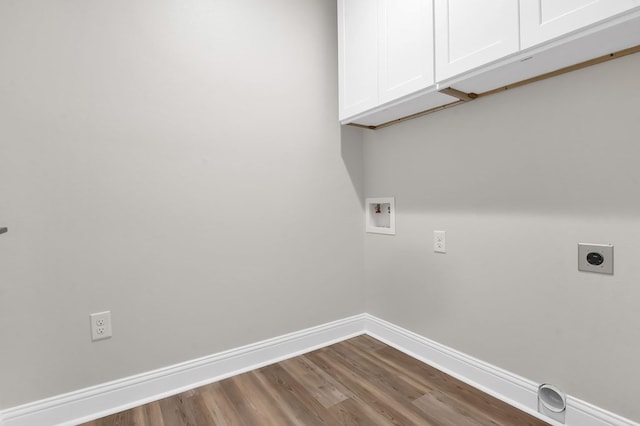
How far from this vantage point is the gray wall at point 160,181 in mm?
1286

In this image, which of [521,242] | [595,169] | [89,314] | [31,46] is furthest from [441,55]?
[89,314]

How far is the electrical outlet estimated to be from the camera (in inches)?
54.9

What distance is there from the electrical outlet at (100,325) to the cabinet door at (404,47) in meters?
1.77

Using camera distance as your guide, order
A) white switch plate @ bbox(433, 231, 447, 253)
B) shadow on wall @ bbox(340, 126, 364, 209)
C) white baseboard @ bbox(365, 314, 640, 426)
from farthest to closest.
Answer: shadow on wall @ bbox(340, 126, 364, 209), white switch plate @ bbox(433, 231, 447, 253), white baseboard @ bbox(365, 314, 640, 426)

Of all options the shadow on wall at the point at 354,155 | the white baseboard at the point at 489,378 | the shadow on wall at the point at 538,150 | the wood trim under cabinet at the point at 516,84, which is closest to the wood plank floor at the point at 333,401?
the white baseboard at the point at 489,378

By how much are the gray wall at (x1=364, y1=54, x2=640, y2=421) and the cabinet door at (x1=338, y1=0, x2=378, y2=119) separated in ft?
1.17

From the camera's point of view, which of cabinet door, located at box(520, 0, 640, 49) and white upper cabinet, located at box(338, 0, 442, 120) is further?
white upper cabinet, located at box(338, 0, 442, 120)

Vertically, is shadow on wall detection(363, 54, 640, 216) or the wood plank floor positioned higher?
shadow on wall detection(363, 54, 640, 216)

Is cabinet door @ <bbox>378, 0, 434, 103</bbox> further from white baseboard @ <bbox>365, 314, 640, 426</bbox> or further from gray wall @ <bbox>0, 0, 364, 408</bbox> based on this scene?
white baseboard @ <bbox>365, 314, 640, 426</bbox>

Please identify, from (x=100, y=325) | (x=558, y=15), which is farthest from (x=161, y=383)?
(x=558, y=15)

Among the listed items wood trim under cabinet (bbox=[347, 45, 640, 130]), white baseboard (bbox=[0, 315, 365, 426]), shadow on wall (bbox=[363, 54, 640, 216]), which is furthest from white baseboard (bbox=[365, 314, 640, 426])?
wood trim under cabinet (bbox=[347, 45, 640, 130])

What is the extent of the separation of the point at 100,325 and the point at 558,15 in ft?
7.27

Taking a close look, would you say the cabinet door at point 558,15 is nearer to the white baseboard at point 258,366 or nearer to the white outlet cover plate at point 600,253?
the white outlet cover plate at point 600,253

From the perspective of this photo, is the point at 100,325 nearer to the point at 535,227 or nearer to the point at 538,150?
the point at 535,227
